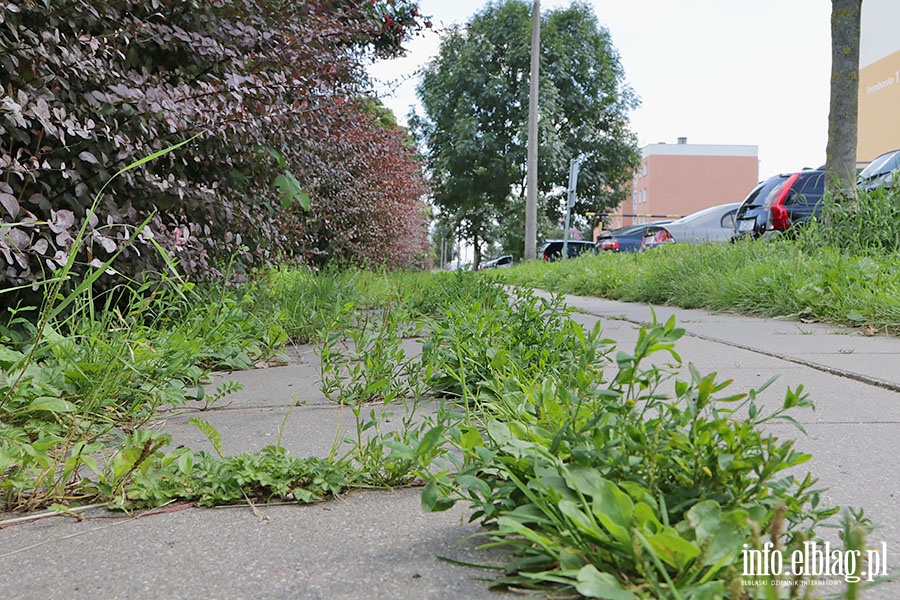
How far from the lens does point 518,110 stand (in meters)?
28.3

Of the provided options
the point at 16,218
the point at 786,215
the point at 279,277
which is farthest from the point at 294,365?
the point at 786,215

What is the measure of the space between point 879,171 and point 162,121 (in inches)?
306

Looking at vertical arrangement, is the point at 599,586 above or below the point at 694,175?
below

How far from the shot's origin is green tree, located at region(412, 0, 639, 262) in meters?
27.6

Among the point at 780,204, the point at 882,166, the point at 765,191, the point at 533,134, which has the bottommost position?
the point at 780,204

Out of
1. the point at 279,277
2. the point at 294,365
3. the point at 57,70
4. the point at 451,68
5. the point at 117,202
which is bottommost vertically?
the point at 294,365

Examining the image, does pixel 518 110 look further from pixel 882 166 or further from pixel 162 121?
pixel 162 121

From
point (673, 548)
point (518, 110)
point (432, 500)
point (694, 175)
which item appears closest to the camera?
point (673, 548)

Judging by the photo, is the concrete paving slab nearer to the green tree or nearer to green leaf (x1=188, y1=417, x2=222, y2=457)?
green leaf (x1=188, y1=417, x2=222, y2=457)

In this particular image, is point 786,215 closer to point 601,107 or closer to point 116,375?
point 116,375

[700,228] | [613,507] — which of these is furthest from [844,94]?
[700,228]

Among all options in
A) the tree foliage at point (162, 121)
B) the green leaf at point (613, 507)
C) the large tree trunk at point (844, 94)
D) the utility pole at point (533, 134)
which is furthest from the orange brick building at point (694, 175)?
the green leaf at point (613, 507)

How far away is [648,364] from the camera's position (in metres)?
2.82

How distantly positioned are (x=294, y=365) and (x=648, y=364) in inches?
61.4
